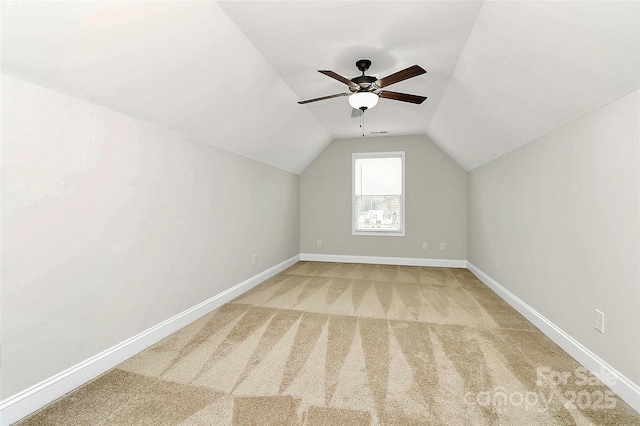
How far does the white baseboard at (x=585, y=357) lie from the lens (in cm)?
185

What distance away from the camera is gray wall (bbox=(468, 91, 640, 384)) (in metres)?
1.90

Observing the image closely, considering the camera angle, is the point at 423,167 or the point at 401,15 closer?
the point at 401,15

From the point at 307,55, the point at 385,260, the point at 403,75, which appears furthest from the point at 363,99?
the point at 385,260

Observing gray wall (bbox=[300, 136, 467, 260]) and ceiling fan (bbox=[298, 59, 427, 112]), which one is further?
gray wall (bbox=[300, 136, 467, 260])

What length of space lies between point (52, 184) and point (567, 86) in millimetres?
3655

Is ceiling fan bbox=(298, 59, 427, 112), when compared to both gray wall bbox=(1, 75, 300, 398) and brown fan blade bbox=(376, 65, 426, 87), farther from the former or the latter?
gray wall bbox=(1, 75, 300, 398)

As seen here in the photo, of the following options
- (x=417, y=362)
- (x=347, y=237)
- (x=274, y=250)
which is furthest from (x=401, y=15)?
(x=347, y=237)

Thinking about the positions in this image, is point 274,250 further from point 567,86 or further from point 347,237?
point 567,86

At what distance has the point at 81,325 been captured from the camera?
2.11 meters

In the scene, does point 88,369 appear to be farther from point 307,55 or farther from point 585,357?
point 585,357

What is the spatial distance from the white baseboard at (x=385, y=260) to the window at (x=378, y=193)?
1.78 ft

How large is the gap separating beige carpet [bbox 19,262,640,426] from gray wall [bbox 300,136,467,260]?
2.69m

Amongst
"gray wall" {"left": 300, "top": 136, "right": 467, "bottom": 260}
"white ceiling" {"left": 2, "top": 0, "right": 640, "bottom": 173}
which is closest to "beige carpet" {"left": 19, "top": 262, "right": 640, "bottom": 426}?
"white ceiling" {"left": 2, "top": 0, "right": 640, "bottom": 173}

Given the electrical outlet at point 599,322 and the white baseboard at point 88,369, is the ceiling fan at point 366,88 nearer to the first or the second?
the electrical outlet at point 599,322
